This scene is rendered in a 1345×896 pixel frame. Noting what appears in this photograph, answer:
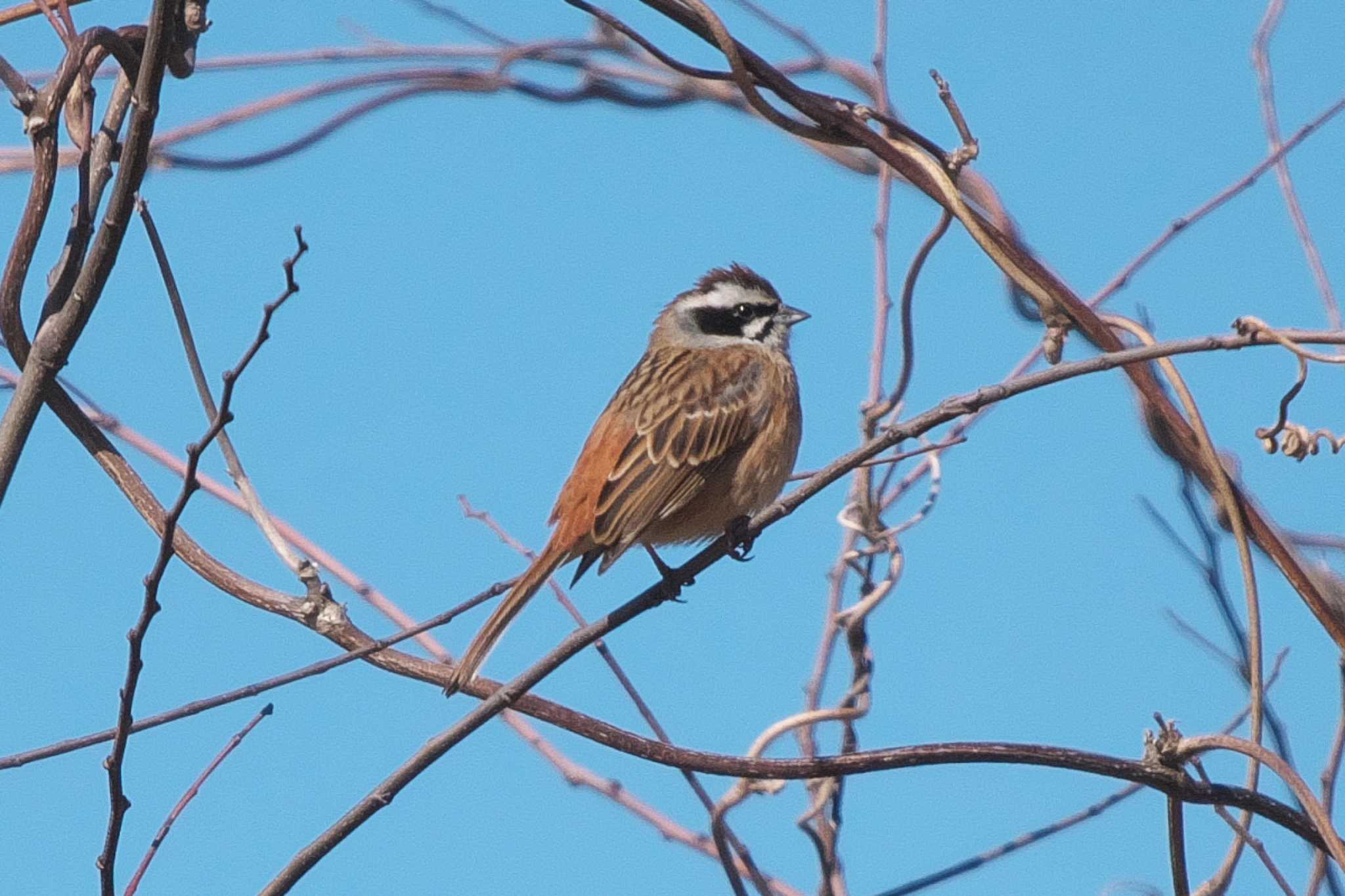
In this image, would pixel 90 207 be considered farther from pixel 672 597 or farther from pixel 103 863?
pixel 672 597

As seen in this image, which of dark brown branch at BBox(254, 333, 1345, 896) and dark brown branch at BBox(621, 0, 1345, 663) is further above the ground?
dark brown branch at BBox(621, 0, 1345, 663)

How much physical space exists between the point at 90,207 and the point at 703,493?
203 centimetres

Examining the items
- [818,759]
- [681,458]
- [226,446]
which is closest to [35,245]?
[226,446]

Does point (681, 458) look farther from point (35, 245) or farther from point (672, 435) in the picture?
point (35, 245)

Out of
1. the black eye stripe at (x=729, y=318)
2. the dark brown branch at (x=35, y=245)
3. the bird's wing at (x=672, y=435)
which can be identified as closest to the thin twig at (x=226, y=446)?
the dark brown branch at (x=35, y=245)

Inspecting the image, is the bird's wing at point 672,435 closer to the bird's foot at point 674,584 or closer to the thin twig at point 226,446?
the bird's foot at point 674,584

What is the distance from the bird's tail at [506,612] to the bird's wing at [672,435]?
17 centimetres

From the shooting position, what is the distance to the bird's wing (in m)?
4.11

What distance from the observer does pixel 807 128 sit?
123 inches

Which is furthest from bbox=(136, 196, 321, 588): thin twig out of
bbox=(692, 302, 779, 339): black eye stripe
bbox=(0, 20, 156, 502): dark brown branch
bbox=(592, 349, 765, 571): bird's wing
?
bbox=(692, 302, 779, 339): black eye stripe

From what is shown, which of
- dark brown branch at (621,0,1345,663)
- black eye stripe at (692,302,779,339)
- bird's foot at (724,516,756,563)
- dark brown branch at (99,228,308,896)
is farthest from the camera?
black eye stripe at (692,302,779,339)

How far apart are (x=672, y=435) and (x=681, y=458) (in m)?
0.08

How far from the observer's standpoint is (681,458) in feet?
14.1

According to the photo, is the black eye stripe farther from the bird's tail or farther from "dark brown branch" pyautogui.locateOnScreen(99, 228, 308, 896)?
"dark brown branch" pyautogui.locateOnScreen(99, 228, 308, 896)
